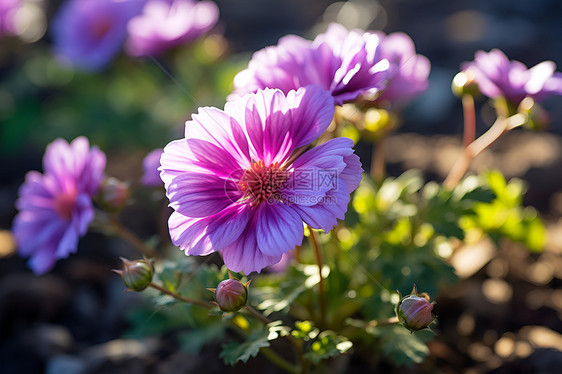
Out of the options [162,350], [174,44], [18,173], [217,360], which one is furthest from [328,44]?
[18,173]

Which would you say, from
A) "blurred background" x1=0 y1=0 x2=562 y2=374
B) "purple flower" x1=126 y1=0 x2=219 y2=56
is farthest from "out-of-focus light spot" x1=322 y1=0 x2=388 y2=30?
"purple flower" x1=126 y1=0 x2=219 y2=56

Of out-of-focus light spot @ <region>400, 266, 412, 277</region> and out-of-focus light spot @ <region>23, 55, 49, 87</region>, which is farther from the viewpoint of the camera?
out-of-focus light spot @ <region>23, 55, 49, 87</region>

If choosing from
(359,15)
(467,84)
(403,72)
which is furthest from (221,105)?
(359,15)

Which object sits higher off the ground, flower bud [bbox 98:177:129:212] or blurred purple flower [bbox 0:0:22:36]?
flower bud [bbox 98:177:129:212]

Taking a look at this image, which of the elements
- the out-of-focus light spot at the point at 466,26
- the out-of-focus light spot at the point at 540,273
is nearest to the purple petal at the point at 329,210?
the out-of-focus light spot at the point at 540,273

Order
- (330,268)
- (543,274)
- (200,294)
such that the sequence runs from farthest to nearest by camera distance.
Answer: (543,274) → (200,294) → (330,268)

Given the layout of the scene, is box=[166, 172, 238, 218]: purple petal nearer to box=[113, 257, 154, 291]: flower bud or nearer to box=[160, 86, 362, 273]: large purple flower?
box=[160, 86, 362, 273]: large purple flower

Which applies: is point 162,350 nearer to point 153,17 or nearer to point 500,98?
point 500,98
